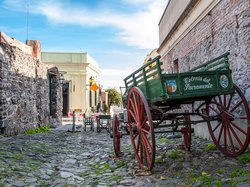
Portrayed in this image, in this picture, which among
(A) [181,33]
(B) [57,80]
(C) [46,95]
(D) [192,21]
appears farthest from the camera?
(B) [57,80]

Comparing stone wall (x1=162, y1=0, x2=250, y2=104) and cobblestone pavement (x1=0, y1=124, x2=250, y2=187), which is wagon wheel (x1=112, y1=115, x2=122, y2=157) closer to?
cobblestone pavement (x1=0, y1=124, x2=250, y2=187)

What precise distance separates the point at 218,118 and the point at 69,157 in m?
3.81

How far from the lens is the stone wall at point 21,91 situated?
1022 centimetres

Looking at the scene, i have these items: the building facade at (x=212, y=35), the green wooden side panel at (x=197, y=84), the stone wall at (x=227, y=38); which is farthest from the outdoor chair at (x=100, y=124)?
the green wooden side panel at (x=197, y=84)

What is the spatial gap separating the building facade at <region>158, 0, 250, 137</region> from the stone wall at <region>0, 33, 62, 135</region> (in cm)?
584

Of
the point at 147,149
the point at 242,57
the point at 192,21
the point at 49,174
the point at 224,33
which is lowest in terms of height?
the point at 49,174

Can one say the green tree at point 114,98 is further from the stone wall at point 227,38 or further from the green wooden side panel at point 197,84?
the green wooden side panel at point 197,84

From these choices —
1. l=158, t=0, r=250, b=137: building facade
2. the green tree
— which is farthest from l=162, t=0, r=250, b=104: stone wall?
the green tree

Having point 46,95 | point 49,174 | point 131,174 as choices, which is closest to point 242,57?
point 131,174

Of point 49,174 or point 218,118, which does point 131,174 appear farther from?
point 218,118

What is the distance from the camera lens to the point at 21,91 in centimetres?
1166

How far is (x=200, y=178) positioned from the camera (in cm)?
440

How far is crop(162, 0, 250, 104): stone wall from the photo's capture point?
564 centimetres

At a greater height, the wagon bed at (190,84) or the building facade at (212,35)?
the building facade at (212,35)
